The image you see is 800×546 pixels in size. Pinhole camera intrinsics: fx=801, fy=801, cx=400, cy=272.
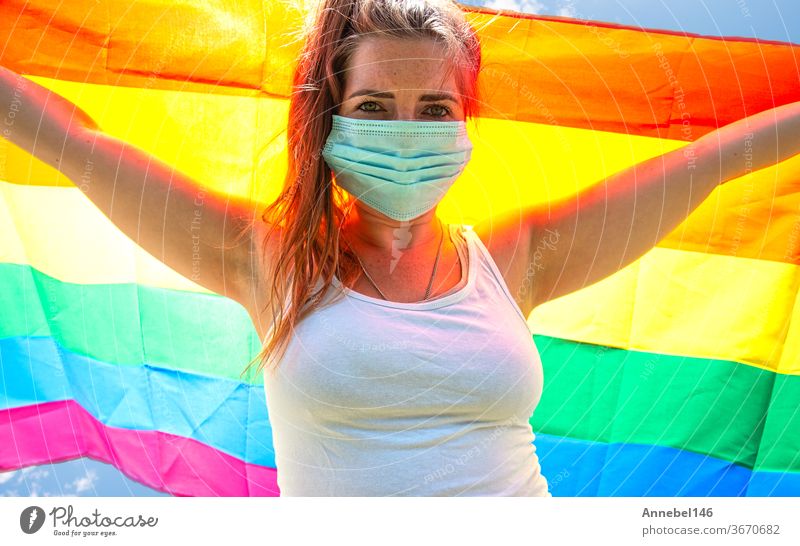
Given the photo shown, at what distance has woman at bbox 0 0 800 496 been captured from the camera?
2.55 ft

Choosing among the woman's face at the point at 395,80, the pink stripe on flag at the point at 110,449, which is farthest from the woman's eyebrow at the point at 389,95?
the pink stripe on flag at the point at 110,449

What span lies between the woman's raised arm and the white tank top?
106 millimetres

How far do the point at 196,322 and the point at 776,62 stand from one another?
87cm

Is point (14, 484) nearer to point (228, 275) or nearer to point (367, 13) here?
point (228, 275)

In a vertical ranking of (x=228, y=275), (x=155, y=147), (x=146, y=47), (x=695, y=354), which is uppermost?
(x=146, y=47)

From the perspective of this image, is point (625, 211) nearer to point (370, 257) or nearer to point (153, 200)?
point (370, 257)

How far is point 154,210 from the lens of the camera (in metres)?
0.80

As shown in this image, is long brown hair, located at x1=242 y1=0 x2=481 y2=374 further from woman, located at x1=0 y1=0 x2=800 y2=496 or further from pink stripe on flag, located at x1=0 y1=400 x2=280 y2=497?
pink stripe on flag, located at x1=0 y1=400 x2=280 y2=497

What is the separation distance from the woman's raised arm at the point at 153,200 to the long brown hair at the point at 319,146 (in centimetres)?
4

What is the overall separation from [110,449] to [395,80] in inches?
25.3

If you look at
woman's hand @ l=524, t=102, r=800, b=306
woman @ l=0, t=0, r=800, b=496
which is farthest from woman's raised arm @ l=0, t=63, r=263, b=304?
woman's hand @ l=524, t=102, r=800, b=306
